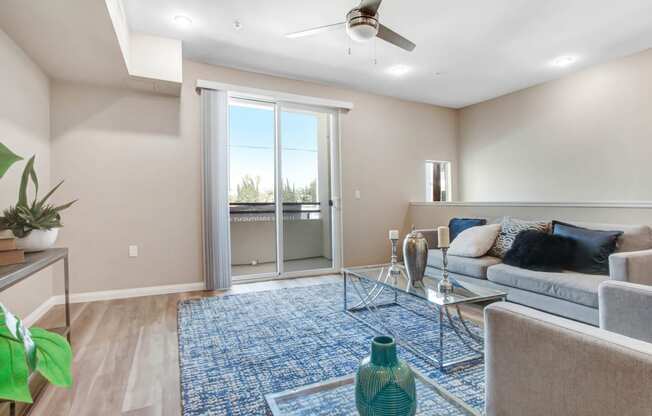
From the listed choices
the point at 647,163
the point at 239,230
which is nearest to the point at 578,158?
the point at 647,163

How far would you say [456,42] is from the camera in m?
3.47

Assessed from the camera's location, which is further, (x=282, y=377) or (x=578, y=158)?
(x=578, y=158)

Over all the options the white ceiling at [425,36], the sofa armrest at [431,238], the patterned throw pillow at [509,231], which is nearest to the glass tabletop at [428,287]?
the patterned throw pillow at [509,231]

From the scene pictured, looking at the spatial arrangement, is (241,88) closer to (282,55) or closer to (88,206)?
(282,55)

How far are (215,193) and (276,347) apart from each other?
2.11 metres

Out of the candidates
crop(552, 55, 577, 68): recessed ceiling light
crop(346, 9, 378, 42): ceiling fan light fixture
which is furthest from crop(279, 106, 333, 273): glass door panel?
crop(552, 55, 577, 68): recessed ceiling light

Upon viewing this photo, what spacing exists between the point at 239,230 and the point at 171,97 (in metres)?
2.27

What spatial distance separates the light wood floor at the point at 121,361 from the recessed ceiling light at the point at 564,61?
3.21 m

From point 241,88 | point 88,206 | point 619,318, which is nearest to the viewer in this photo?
point 619,318

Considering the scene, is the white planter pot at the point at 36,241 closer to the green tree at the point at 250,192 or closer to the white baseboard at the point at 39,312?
the white baseboard at the point at 39,312

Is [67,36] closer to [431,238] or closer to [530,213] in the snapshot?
[431,238]

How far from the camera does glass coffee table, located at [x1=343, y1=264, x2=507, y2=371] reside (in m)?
1.94

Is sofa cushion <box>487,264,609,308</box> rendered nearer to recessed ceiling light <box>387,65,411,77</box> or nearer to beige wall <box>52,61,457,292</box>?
recessed ceiling light <box>387,65,411,77</box>

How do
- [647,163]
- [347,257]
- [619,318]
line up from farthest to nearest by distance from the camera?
[347,257] < [647,163] < [619,318]
